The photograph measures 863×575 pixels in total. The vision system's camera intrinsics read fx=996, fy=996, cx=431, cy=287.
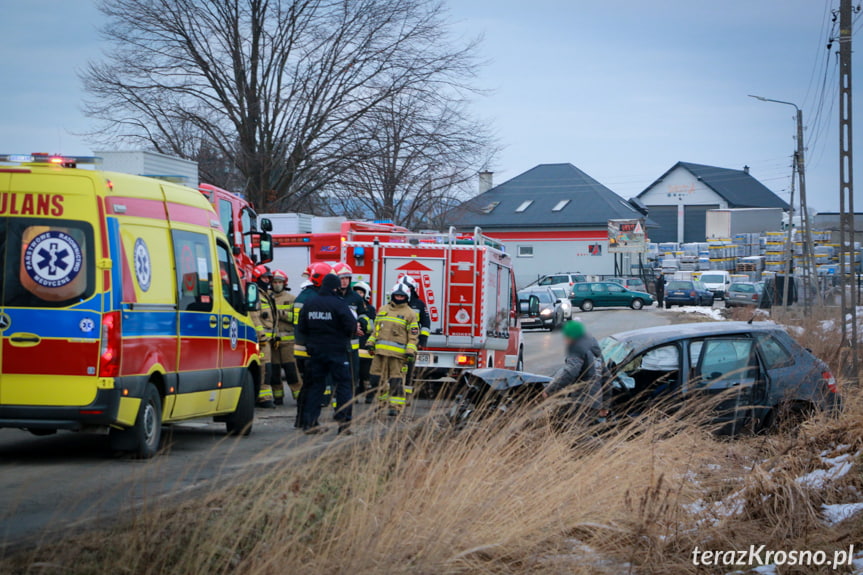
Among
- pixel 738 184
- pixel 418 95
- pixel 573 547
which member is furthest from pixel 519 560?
pixel 738 184

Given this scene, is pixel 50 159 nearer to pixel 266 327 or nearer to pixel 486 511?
pixel 486 511

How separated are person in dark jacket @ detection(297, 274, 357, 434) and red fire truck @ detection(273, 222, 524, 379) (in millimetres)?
4287

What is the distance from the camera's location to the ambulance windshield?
25.8 feet

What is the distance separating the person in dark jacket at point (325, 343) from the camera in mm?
10398

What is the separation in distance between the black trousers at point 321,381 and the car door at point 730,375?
11.5 ft

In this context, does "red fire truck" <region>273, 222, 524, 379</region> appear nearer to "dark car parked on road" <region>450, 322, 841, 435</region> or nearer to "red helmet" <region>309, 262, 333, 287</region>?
"red helmet" <region>309, 262, 333, 287</region>

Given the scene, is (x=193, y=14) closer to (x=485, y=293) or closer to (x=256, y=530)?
(x=485, y=293)

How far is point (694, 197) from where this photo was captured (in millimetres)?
94000

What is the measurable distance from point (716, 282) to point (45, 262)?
5535cm

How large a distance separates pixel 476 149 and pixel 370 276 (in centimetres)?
1279

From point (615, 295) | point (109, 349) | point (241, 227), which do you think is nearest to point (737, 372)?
point (109, 349)

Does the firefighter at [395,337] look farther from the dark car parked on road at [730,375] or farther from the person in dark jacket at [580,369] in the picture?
the person in dark jacket at [580,369]

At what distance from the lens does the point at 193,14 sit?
2638cm

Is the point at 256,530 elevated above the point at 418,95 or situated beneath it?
situated beneath
